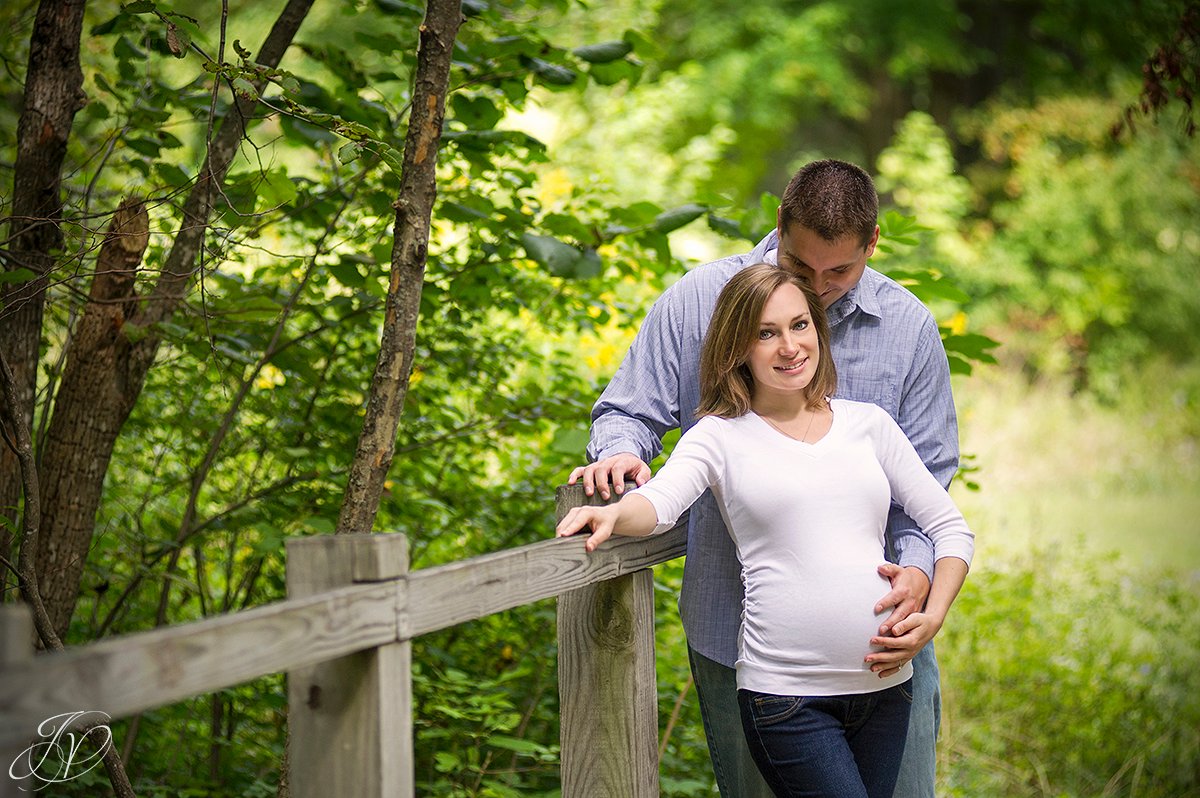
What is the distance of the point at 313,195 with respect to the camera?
2916 mm

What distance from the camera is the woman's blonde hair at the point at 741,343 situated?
6.19 ft

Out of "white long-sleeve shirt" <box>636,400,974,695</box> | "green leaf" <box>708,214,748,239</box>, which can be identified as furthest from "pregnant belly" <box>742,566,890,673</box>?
"green leaf" <box>708,214,748,239</box>

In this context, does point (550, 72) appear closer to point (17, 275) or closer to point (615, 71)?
point (615, 71)

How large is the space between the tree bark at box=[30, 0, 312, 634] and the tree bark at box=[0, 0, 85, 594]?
10 cm

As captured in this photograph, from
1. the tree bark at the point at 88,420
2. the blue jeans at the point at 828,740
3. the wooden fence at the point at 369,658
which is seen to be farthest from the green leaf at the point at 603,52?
the blue jeans at the point at 828,740

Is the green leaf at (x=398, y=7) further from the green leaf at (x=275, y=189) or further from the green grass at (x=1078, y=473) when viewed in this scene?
the green grass at (x=1078, y=473)

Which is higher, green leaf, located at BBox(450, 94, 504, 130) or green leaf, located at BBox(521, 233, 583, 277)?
green leaf, located at BBox(450, 94, 504, 130)

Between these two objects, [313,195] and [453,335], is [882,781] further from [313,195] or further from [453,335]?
[313,195]

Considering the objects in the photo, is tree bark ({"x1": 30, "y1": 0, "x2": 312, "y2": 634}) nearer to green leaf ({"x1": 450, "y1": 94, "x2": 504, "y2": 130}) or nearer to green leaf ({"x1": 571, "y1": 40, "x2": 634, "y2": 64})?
green leaf ({"x1": 450, "y1": 94, "x2": 504, "y2": 130})

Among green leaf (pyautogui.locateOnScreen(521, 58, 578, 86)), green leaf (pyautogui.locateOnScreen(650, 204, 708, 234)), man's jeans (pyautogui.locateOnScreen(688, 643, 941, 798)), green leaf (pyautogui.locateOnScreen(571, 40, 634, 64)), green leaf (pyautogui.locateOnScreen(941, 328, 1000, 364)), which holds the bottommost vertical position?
man's jeans (pyautogui.locateOnScreen(688, 643, 941, 798))

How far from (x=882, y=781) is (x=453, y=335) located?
1.73 meters

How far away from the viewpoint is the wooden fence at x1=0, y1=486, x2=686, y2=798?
2.99 feet

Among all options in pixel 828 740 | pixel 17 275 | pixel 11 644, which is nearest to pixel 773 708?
pixel 828 740

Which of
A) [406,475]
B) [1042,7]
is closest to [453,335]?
[406,475]
